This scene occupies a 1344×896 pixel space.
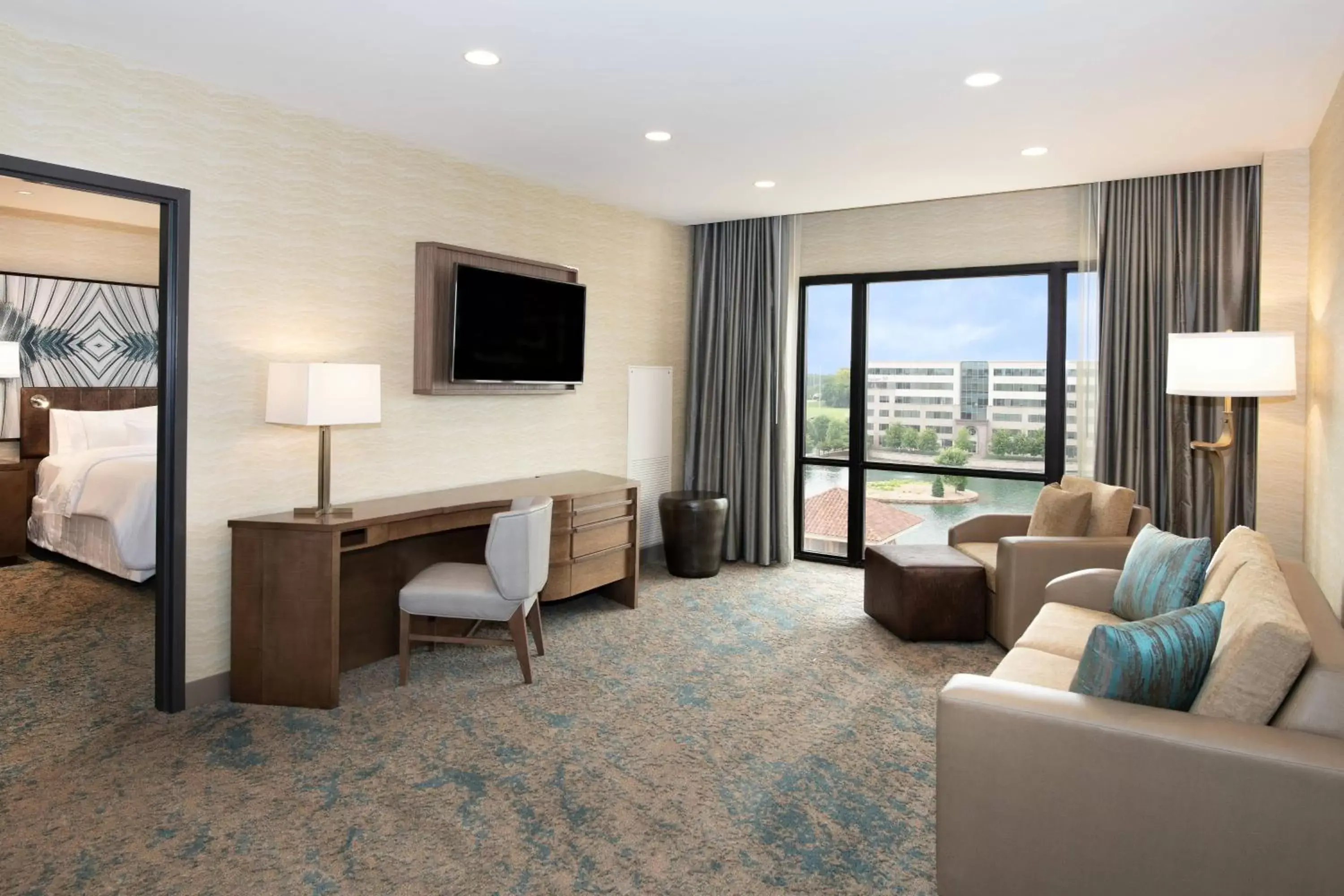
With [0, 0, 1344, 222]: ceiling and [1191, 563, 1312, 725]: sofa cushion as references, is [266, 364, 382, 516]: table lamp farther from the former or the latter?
[1191, 563, 1312, 725]: sofa cushion

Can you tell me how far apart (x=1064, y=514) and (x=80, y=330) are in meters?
6.73

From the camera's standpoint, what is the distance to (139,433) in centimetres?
660

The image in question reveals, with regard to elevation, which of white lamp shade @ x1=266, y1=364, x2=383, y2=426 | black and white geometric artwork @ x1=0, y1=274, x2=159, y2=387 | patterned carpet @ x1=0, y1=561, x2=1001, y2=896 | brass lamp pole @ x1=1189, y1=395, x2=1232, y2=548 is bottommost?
patterned carpet @ x1=0, y1=561, x2=1001, y2=896

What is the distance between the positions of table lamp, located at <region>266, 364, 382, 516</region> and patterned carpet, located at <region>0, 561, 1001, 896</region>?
959 millimetres

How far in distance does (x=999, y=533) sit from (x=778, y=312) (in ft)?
7.24

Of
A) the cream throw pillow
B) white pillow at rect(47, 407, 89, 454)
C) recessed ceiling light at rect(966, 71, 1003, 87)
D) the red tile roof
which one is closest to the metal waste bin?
the red tile roof

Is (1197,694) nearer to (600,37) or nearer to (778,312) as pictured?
(600,37)

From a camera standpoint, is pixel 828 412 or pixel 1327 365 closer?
pixel 1327 365

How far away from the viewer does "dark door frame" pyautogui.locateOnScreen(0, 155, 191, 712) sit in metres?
3.35

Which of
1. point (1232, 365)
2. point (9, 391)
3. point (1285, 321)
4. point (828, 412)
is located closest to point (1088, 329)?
point (1285, 321)

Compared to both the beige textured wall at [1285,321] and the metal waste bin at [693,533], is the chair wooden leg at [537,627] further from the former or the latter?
the beige textured wall at [1285,321]

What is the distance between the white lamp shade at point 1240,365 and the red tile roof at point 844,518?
225cm

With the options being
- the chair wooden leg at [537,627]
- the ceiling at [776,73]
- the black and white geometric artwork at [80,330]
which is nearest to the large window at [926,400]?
the ceiling at [776,73]

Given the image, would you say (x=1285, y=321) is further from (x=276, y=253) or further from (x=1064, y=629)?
(x=276, y=253)
